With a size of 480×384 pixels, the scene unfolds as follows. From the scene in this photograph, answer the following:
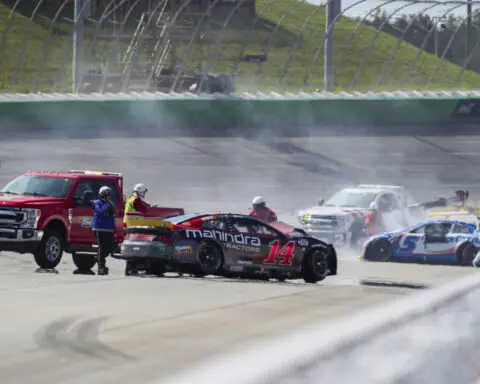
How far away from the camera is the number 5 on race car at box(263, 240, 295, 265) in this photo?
19380 mm

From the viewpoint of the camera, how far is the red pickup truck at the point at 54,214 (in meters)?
20.5

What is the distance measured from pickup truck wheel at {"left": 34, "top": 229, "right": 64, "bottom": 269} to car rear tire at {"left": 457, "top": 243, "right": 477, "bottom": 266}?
8239 millimetres

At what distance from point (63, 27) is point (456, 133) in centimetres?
8916

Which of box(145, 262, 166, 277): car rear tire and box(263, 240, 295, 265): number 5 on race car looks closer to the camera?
box(145, 262, 166, 277): car rear tire

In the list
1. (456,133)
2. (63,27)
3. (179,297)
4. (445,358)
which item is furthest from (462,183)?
(63,27)

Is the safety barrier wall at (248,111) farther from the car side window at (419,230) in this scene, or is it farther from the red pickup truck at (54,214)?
the red pickup truck at (54,214)

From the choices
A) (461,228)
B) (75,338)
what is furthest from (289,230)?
(75,338)

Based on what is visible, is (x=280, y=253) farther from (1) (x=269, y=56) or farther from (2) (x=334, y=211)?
(1) (x=269, y=56)

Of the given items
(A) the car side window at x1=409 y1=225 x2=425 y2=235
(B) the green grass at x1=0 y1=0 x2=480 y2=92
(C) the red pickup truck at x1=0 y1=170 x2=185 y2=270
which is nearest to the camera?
(C) the red pickup truck at x1=0 y1=170 x2=185 y2=270

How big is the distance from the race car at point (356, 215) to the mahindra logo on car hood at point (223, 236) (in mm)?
8686

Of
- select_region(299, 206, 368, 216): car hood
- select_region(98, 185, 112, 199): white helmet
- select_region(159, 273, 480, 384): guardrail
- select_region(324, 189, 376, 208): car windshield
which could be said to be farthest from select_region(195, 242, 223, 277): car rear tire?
select_region(159, 273, 480, 384): guardrail

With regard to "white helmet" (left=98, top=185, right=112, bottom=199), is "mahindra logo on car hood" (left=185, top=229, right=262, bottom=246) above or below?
below

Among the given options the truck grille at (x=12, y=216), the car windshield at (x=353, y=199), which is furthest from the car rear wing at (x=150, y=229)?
the car windshield at (x=353, y=199)

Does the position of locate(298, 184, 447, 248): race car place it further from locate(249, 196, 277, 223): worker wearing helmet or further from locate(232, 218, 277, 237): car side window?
locate(232, 218, 277, 237): car side window
